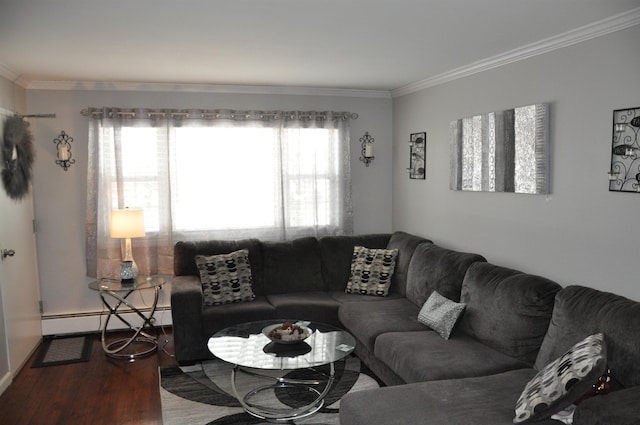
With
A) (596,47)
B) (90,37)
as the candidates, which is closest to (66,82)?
(90,37)

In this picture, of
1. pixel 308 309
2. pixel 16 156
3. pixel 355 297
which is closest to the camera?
pixel 16 156

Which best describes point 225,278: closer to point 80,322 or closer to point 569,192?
point 80,322

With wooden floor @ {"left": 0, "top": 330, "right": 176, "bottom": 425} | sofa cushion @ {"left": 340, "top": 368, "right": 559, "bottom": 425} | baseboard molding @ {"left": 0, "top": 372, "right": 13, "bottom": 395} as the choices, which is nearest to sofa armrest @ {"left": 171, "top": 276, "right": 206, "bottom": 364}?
wooden floor @ {"left": 0, "top": 330, "right": 176, "bottom": 425}

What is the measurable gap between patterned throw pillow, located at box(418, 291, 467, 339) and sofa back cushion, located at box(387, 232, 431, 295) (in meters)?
0.85

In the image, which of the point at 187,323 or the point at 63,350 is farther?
the point at 63,350

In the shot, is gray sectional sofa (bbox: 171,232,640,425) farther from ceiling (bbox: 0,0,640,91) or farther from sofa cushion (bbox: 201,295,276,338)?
ceiling (bbox: 0,0,640,91)

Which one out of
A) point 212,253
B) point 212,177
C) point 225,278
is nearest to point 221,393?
point 225,278

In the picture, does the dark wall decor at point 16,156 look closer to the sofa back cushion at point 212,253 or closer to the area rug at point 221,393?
the sofa back cushion at point 212,253

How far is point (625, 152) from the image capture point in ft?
9.64

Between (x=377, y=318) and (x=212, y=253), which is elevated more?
(x=212, y=253)

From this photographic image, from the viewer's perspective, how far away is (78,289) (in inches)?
203

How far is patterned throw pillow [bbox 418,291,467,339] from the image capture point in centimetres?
358

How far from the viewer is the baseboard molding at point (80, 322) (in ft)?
16.6

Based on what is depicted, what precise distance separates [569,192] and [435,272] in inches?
49.3
